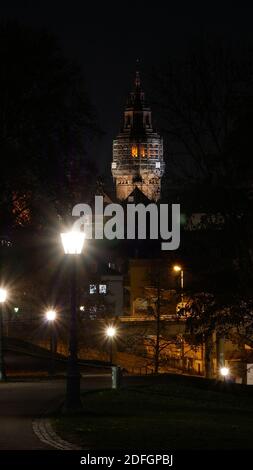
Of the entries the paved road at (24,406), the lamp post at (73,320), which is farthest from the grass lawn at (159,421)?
the paved road at (24,406)

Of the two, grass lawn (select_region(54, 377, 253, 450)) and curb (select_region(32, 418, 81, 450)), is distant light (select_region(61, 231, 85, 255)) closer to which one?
grass lawn (select_region(54, 377, 253, 450))

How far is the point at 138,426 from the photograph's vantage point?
63.6 ft

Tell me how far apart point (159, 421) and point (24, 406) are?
4924 millimetres

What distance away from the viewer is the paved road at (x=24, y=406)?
17.5 meters

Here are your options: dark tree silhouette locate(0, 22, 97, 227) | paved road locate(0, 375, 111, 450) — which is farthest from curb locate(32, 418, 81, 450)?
dark tree silhouette locate(0, 22, 97, 227)

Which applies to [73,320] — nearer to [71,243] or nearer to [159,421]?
[71,243]

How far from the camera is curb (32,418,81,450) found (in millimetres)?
16797

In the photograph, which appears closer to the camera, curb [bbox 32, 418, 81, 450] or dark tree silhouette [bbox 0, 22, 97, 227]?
curb [bbox 32, 418, 81, 450]

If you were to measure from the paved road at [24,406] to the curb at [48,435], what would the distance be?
0.12m

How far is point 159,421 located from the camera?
66.8 ft

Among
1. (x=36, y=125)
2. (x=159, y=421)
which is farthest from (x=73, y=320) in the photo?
(x=36, y=125)

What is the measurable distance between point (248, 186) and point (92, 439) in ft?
46.7

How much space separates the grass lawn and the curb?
0.18 m

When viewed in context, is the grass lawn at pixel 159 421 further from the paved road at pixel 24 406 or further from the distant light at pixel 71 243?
the distant light at pixel 71 243
